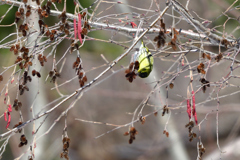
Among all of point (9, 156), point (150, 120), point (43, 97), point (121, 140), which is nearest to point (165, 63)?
→ point (150, 120)

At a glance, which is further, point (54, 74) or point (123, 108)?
point (123, 108)

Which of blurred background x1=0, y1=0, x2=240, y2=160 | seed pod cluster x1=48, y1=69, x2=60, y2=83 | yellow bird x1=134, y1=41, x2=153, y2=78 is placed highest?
blurred background x1=0, y1=0, x2=240, y2=160

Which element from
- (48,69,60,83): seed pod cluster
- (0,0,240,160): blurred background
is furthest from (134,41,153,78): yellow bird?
(0,0,240,160): blurred background

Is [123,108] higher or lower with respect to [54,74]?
higher

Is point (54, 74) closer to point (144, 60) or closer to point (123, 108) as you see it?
point (144, 60)

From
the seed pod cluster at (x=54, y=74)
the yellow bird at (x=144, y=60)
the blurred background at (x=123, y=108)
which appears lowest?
the seed pod cluster at (x=54, y=74)

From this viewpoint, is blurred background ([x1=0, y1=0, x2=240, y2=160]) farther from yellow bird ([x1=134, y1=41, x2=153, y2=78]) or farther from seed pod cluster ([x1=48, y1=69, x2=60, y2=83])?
seed pod cluster ([x1=48, y1=69, x2=60, y2=83])

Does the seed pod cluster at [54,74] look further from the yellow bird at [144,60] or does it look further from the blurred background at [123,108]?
the blurred background at [123,108]

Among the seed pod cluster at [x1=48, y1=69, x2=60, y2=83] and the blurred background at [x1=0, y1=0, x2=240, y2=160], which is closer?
the seed pod cluster at [x1=48, y1=69, x2=60, y2=83]

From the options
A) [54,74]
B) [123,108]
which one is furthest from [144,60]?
[123,108]

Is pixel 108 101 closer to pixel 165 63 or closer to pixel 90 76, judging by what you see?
→ pixel 90 76

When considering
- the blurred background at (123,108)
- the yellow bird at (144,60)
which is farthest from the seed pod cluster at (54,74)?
the blurred background at (123,108)
